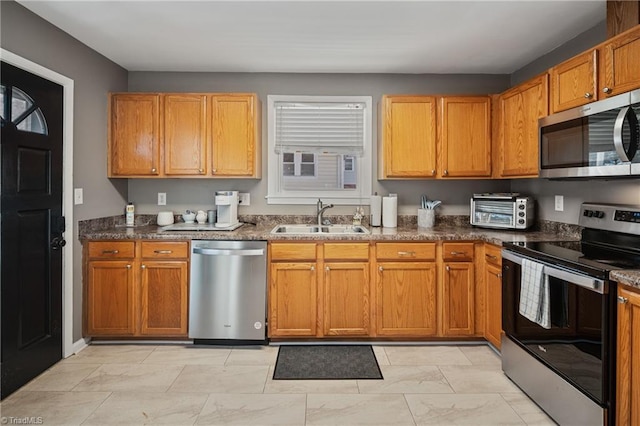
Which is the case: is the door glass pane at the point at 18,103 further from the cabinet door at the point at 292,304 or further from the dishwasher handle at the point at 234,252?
the cabinet door at the point at 292,304

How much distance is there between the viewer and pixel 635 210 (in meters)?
2.22

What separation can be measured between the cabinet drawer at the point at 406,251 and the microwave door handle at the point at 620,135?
56.0 inches

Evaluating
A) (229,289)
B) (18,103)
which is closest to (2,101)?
(18,103)

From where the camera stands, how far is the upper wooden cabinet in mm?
3436

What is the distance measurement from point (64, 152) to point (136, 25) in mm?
1055

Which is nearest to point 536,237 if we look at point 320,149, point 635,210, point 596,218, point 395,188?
A: point 596,218

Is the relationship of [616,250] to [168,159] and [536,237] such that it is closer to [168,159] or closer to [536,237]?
[536,237]

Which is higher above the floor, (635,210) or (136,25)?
(136,25)

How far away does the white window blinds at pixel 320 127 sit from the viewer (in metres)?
3.77

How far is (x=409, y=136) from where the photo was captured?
3465 mm

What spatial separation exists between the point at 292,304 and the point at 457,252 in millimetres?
1382

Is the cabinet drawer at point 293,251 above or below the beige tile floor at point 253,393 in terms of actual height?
above

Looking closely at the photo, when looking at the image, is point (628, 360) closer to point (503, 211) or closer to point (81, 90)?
point (503, 211)

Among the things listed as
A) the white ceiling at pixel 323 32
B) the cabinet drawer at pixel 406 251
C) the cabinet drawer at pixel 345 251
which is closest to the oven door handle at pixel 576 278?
the cabinet drawer at pixel 406 251
